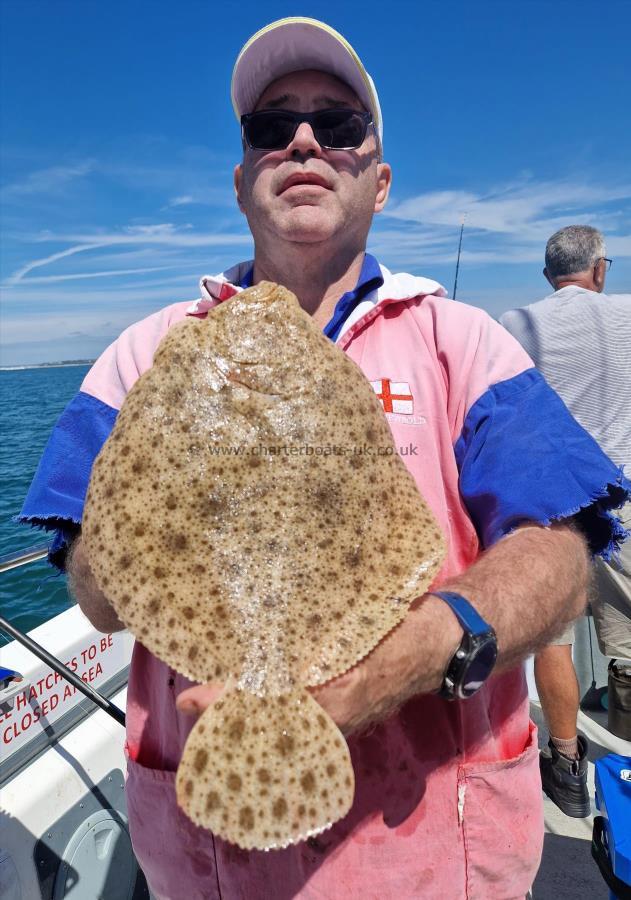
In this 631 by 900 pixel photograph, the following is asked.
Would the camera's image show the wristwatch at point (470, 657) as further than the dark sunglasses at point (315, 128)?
No

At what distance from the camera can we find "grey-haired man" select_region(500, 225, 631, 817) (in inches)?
177

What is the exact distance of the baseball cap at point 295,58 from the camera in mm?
2340

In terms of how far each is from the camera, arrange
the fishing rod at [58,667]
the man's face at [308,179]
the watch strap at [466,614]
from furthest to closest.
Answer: the fishing rod at [58,667] < the man's face at [308,179] < the watch strap at [466,614]

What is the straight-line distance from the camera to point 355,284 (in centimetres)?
242

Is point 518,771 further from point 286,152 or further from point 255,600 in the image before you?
point 286,152

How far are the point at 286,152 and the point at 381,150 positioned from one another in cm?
56

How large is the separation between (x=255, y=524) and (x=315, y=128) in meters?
1.66

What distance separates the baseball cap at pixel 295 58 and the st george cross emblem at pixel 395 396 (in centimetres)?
123

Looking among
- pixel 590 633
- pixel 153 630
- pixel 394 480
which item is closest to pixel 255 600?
pixel 153 630

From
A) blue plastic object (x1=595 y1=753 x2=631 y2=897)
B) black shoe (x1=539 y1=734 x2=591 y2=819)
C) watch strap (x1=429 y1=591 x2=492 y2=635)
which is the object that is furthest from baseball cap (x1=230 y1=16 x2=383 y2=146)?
black shoe (x1=539 y1=734 x2=591 y2=819)

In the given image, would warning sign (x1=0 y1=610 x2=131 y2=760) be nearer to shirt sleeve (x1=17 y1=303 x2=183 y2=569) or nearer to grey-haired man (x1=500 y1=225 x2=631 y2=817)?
shirt sleeve (x1=17 y1=303 x2=183 y2=569)

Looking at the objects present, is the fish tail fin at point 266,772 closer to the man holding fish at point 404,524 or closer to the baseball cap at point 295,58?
the man holding fish at point 404,524

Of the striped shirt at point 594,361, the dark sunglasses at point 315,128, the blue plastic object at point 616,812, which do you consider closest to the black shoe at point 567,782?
the blue plastic object at point 616,812

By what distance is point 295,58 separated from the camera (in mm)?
2398
